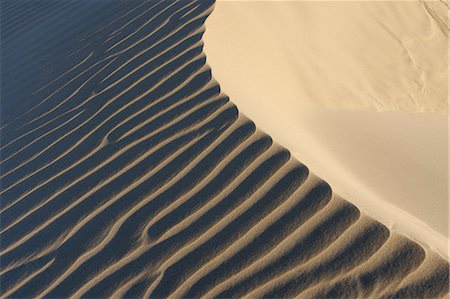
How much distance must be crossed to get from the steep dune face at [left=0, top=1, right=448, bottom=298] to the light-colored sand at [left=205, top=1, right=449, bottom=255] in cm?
18

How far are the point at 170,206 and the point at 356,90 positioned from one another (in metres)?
2.67

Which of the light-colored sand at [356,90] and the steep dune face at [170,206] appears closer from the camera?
the steep dune face at [170,206]

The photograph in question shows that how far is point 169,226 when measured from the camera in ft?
9.61

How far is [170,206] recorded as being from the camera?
3025 millimetres

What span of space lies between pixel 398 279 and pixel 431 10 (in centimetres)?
556

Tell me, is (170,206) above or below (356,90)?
above

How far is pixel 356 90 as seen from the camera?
500 cm

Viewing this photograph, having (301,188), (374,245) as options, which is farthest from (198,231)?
(374,245)

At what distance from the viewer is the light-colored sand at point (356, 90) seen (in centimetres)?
324

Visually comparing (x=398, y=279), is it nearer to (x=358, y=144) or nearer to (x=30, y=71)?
(x=358, y=144)

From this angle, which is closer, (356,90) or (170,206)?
(170,206)

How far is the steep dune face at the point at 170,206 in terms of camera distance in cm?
253

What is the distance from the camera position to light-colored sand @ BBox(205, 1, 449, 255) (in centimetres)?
324

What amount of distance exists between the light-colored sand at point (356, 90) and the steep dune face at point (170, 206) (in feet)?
0.60
